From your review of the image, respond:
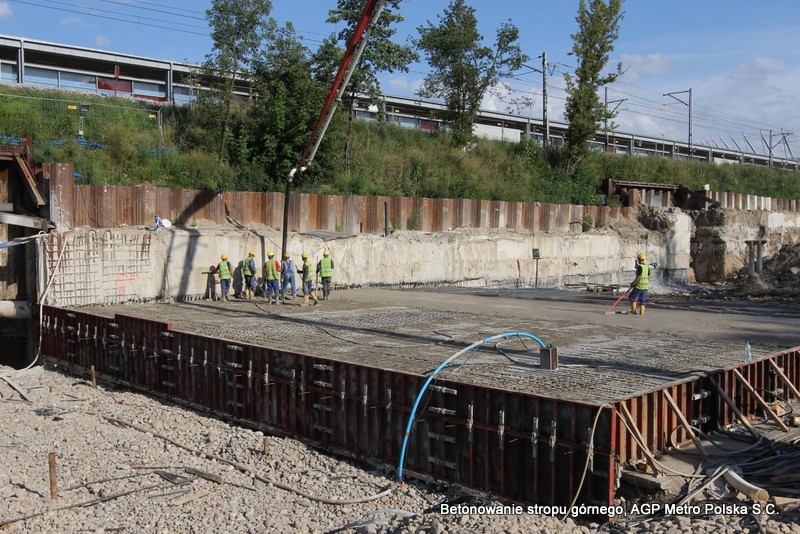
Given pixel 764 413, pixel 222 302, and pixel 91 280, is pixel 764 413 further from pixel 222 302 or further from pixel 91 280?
pixel 91 280

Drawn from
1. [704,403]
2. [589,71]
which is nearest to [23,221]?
[704,403]

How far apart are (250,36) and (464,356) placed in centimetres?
2358

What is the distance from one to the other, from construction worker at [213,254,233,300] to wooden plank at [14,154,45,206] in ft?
17.2

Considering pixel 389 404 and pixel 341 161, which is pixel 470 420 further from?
pixel 341 161

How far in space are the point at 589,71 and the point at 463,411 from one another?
114ft

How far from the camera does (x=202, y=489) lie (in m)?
11.2

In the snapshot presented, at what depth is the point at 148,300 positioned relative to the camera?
21.7 m

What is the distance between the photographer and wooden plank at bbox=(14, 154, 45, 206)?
2044cm

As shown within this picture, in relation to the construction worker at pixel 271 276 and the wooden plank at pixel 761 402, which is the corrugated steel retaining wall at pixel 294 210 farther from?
the wooden plank at pixel 761 402

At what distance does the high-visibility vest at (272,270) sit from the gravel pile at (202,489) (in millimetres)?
6563

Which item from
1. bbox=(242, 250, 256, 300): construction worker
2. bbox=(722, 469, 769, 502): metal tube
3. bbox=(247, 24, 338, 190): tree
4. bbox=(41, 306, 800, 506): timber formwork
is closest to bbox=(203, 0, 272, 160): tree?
bbox=(247, 24, 338, 190): tree

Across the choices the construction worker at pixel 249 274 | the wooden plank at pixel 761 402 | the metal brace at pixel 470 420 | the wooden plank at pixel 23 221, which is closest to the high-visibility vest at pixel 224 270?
the construction worker at pixel 249 274

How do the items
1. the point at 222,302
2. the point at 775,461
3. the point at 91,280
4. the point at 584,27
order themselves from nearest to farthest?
the point at 775,461 < the point at 91,280 < the point at 222,302 < the point at 584,27

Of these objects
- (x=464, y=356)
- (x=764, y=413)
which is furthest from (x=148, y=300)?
(x=764, y=413)
